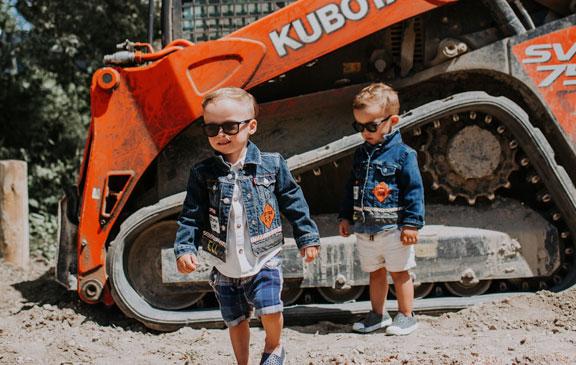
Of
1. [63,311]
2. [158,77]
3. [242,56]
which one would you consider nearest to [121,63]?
[158,77]

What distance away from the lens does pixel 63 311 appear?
16.4ft

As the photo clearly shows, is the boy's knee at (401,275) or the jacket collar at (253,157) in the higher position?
the jacket collar at (253,157)

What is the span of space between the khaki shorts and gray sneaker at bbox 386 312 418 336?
0.28 meters

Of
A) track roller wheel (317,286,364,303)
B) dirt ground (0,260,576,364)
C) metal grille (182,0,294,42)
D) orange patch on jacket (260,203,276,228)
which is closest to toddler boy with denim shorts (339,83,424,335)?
dirt ground (0,260,576,364)

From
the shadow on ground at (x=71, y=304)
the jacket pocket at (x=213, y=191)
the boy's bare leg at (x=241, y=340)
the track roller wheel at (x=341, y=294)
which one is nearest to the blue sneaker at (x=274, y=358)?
the boy's bare leg at (x=241, y=340)

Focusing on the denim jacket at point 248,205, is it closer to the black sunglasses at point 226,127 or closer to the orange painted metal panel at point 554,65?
the black sunglasses at point 226,127

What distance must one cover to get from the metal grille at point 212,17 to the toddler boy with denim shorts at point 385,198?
1.43 metres

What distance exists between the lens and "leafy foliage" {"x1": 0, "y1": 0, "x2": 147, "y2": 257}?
344 inches

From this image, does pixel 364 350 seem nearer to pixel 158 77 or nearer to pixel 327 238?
pixel 327 238

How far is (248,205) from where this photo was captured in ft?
11.4

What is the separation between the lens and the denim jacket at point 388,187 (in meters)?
4.14

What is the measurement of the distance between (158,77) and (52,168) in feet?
16.1

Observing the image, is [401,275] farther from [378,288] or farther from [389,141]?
[389,141]

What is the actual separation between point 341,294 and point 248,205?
164cm
